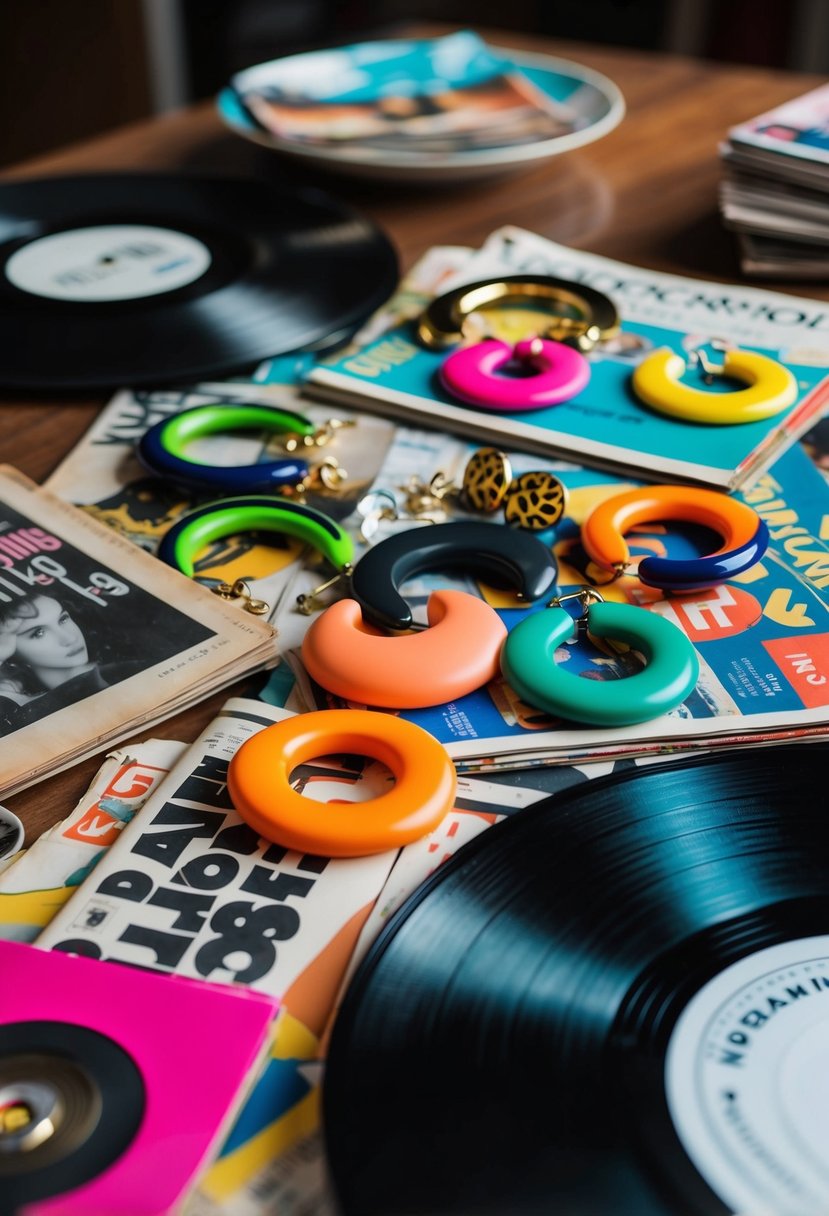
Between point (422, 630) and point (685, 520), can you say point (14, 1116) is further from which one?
point (685, 520)

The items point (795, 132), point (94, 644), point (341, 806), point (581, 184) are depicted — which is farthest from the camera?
point (581, 184)

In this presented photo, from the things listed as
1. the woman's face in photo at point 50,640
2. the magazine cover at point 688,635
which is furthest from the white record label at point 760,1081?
the woman's face in photo at point 50,640

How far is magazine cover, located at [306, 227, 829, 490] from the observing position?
2.77 feet

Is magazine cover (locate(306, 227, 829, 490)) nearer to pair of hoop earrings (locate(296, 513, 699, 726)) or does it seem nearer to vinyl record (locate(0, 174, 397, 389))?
vinyl record (locate(0, 174, 397, 389))

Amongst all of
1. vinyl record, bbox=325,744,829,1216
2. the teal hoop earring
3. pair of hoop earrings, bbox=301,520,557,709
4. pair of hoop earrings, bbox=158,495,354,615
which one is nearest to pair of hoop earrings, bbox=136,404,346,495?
pair of hoop earrings, bbox=158,495,354,615

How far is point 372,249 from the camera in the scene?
1100 millimetres

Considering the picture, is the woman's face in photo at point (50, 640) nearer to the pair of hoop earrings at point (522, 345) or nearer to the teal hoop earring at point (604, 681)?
the teal hoop earring at point (604, 681)

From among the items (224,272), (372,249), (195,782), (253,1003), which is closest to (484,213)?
(372,249)

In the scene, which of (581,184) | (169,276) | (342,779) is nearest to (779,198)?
(581,184)

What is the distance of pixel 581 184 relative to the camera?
1.31 m

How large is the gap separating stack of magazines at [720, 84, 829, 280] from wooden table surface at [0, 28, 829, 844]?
0.02 metres

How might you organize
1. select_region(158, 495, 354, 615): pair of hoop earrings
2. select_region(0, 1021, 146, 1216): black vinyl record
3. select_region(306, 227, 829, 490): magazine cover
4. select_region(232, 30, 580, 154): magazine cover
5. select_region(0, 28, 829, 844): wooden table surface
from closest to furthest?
select_region(0, 1021, 146, 1216): black vinyl record, select_region(158, 495, 354, 615): pair of hoop earrings, select_region(306, 227, 829, 490): magazine cover, select_region(0, 28, 829, 844): wooden table surface, select_region(232, 30, 580, 154): magazine cover

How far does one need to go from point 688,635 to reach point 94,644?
0.34m

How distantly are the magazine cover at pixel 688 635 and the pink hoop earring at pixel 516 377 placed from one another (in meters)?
0.05
